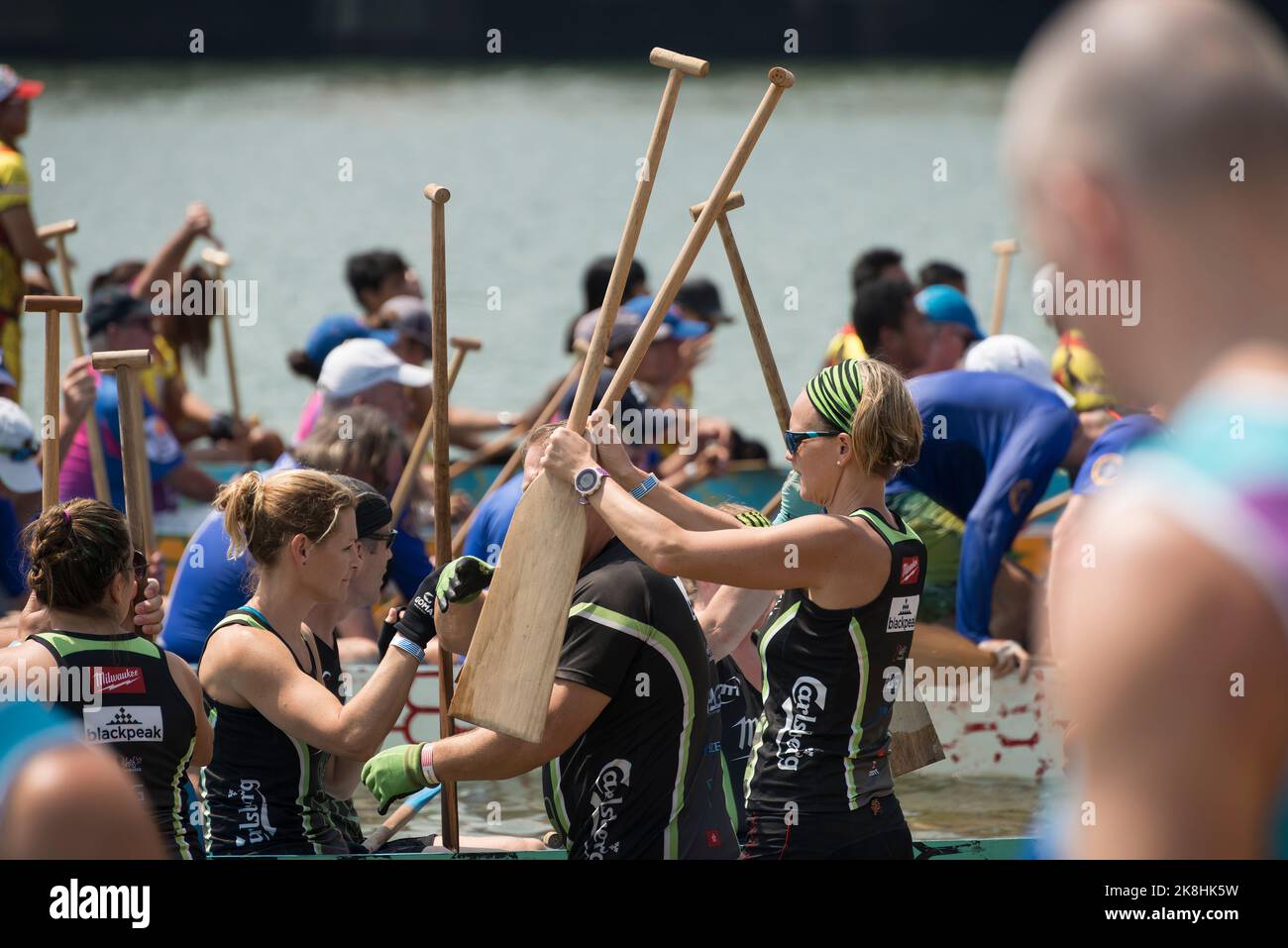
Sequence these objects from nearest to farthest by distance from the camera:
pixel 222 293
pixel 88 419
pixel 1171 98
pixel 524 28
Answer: pixel 1171 98
pixel 88 419
pixel 222 293
pixel 524 28

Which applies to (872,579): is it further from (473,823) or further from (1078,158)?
(473,823)

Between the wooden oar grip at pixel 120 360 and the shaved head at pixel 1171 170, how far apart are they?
11.5ft

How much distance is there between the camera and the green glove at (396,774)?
11.0 ft

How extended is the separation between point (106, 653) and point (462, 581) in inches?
28.3

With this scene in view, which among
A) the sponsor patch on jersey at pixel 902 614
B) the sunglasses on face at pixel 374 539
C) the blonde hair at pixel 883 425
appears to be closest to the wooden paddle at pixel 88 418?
the sunglasses on face at pixel 374 539

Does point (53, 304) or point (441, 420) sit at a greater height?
point (53, 304)

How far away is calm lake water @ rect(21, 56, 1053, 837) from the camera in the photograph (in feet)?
62.0

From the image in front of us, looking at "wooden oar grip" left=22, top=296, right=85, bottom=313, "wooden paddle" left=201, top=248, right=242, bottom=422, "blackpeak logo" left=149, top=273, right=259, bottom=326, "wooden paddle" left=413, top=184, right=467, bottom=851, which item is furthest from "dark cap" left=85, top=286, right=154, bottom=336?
"wooden paddle" left=413, top=184, right=467, bottom=851

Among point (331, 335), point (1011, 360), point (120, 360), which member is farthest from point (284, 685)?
point (331, 335)

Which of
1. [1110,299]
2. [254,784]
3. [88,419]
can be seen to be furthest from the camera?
[88,419]

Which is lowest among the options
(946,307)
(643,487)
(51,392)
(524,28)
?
(643,487)

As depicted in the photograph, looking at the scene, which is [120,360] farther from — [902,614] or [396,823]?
[902,614]
